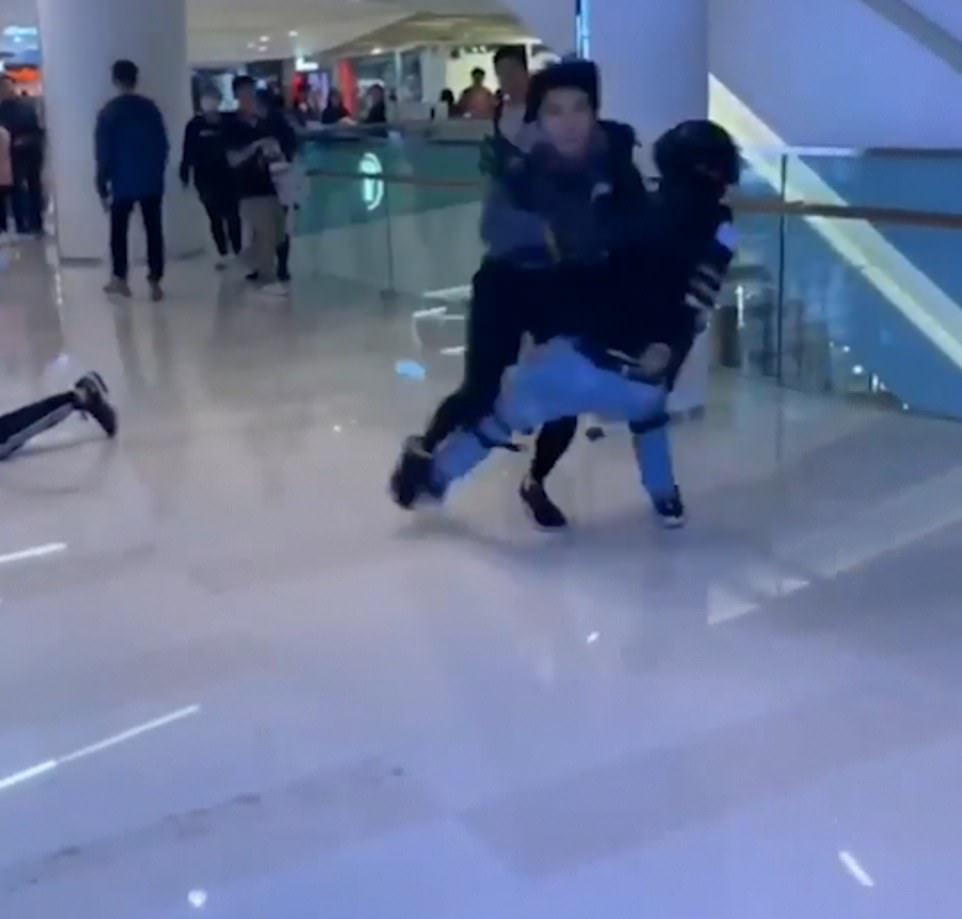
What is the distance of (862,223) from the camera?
6.75 m

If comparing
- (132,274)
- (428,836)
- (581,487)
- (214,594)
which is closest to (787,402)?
(581,487)

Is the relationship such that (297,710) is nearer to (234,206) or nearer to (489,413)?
(489,413)

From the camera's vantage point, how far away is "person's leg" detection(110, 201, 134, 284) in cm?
1109

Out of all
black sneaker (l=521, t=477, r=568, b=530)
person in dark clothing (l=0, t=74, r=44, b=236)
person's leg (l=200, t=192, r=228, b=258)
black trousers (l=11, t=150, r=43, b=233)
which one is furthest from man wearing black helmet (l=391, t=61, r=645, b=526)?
black trousers (l=11, t=150, r=43, b=233)

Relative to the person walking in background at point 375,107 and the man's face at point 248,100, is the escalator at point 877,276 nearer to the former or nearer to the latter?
the man's face at point 248,100

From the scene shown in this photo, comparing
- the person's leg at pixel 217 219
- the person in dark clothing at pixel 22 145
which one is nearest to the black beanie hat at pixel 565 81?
the person's leg at pixel 217 219

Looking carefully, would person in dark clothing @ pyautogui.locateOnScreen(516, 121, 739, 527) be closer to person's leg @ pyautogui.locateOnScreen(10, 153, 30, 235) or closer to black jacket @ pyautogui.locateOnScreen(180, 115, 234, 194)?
black jacket @ pyautogui.locateOnScreen(180, 115, 234, 194)

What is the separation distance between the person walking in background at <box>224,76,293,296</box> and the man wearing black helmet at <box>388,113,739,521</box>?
6.19m

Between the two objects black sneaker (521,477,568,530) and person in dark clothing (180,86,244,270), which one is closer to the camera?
black sneaker (521,477,568,530)

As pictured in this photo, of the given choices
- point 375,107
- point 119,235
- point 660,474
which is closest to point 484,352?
point 660,474

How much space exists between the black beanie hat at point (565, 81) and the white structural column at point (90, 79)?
8.68 meters

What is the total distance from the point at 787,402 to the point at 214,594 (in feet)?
10.3

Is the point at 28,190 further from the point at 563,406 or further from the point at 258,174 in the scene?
the point at 563,406

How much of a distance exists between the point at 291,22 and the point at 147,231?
49.7 ft
